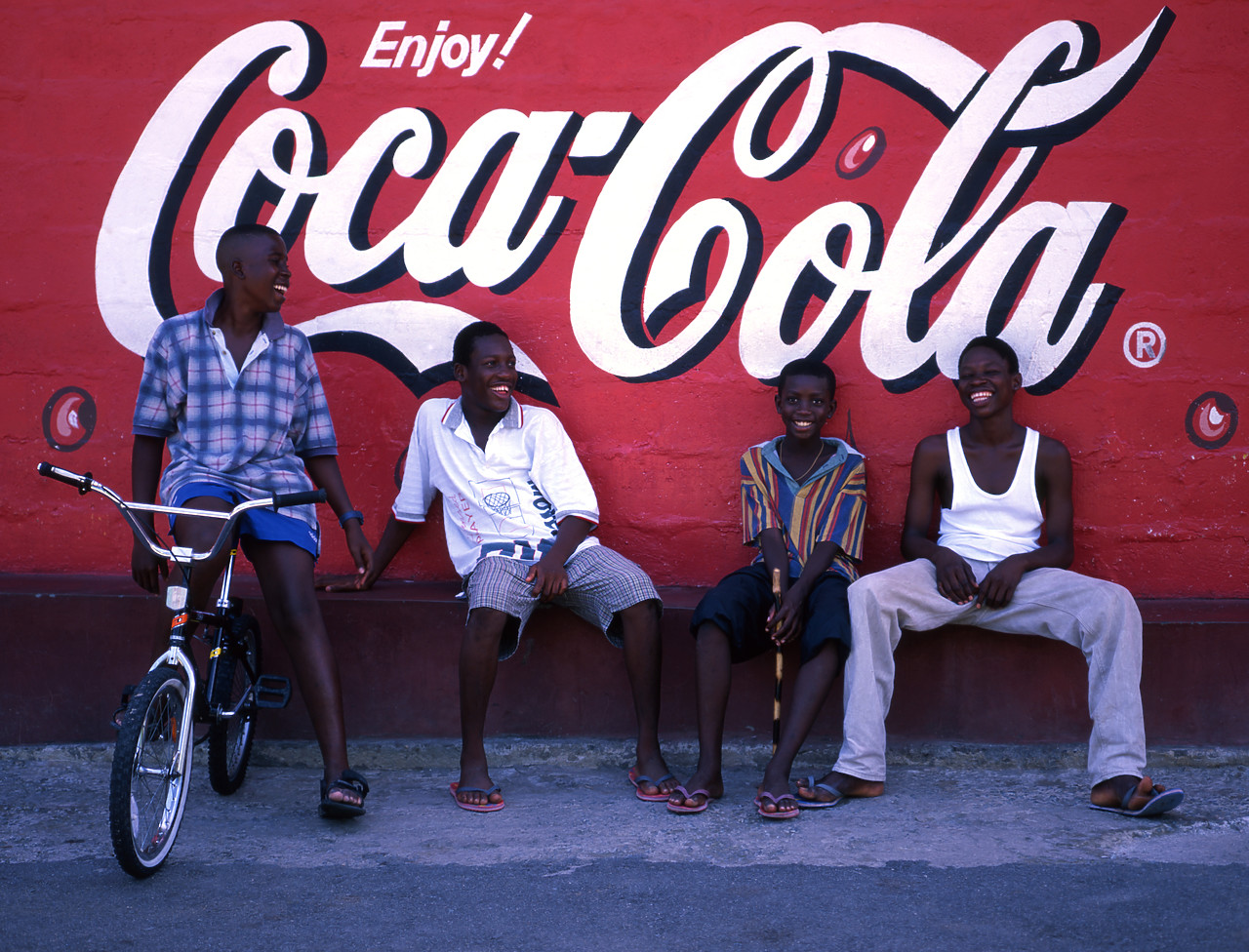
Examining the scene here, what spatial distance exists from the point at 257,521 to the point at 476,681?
878 millimetres

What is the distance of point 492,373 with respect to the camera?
4.20m

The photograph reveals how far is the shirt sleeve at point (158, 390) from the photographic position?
12.4ft

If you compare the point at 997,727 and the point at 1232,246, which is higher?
the point at 1232,246

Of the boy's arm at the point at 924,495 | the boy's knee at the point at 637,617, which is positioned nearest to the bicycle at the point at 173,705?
the boy's knee at the point at 637,617

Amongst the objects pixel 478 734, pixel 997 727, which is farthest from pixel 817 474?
pixel 478 734

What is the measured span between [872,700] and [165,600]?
2.24 meters

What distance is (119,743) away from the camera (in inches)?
120

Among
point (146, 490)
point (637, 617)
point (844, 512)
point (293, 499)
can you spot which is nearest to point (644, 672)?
point (637, 617)

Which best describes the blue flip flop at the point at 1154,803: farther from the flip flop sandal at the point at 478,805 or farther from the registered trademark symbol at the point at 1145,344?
the flip flop sandal at the point at 478,805

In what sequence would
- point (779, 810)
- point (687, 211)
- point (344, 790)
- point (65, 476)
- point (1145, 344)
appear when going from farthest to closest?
point (687, 211)
point (1145, 344)
point (779, 810)
point (344, 790)
point (65, 476)

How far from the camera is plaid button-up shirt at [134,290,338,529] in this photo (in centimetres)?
378

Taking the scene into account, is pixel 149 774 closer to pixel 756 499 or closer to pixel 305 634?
pixel 305 634

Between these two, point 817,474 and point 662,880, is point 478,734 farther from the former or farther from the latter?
point 817,474

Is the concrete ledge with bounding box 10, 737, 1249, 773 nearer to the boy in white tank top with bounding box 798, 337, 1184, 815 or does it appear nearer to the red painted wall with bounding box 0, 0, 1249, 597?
the boy in white tank top with bounding box 798, 337, 1184, 815
